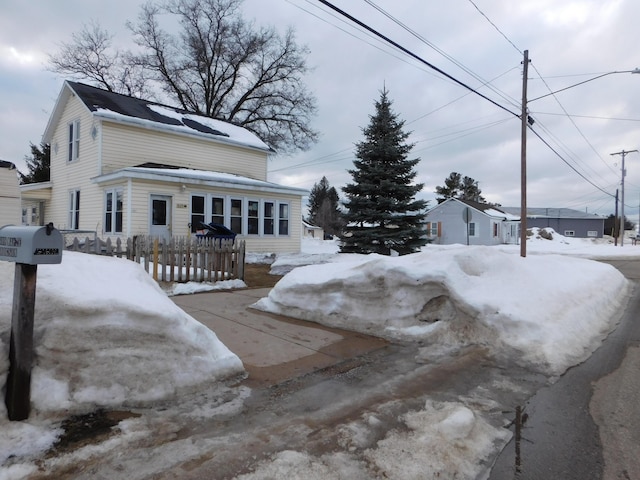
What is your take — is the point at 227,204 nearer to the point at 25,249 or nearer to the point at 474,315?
the point at 474,315

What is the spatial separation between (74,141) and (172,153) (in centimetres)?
419

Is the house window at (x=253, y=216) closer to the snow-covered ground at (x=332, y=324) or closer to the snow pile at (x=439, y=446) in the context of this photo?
the snow-covered ground at (x=332, y=324)

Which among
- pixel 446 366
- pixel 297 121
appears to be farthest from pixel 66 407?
pixel 297 121

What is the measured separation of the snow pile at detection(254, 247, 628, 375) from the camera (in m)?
5.55

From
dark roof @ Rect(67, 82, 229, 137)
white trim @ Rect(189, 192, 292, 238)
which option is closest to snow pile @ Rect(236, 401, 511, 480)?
white trim @ Rect(189, 192, 292, 238)

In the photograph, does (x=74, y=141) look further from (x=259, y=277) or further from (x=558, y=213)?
(x=558, y=213)

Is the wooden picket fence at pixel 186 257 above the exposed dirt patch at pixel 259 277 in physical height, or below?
above

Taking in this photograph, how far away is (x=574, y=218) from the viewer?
67.1 m

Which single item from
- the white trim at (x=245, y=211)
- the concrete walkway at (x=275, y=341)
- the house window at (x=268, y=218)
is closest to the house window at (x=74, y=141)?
the white trim at (x=245, y=211)

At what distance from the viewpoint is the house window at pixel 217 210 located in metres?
17.3

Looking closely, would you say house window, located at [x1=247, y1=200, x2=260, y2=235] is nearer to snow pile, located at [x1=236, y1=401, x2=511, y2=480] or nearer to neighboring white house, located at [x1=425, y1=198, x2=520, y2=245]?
snow pile, located at [x1=236, y1=401, x2=511, y2=480]

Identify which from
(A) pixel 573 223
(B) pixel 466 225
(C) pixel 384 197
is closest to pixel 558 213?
(A) pixel 573 223

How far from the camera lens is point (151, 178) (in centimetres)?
1531

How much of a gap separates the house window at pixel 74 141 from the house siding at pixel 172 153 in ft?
8.52
